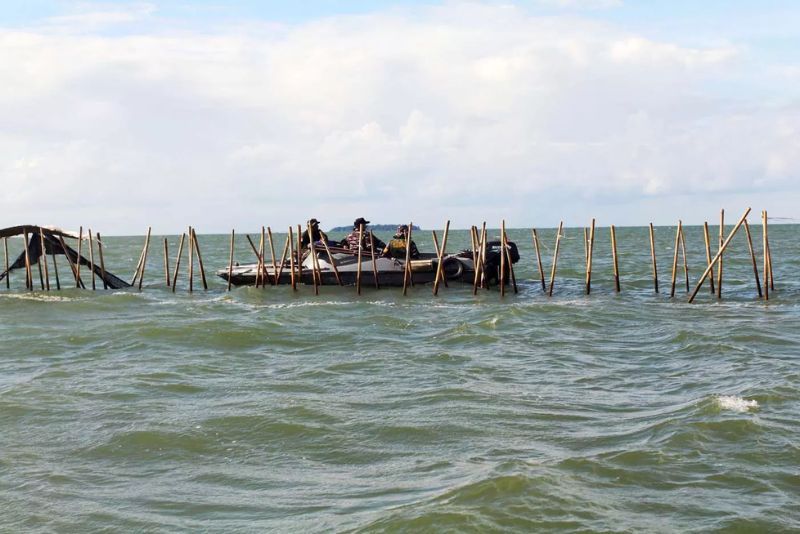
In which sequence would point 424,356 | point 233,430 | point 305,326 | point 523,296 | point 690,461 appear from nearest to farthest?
point 690,461 < point 233,430 < point 424,356 < point 305,326 < point 523,296

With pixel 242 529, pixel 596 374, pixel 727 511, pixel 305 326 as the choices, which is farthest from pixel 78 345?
pixel 727 511

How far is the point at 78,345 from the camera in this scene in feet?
60.6

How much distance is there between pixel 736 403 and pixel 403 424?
4.21 meters

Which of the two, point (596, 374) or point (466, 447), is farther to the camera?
point (596, 374)

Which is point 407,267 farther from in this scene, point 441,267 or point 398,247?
point 398,247

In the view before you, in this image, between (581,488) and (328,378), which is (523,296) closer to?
(328,378)

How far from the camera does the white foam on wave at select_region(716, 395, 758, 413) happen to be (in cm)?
1152

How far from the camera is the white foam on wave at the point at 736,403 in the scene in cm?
1152

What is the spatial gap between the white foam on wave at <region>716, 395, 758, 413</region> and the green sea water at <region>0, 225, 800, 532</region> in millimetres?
41

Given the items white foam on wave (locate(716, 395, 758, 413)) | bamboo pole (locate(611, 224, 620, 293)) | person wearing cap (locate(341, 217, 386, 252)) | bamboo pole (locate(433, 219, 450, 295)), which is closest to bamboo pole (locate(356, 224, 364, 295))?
person wearing cap (locate(341, 217, 386, 252))

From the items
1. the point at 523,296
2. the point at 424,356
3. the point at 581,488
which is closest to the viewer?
the point at 581,488

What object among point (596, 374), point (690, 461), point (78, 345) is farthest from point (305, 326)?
point (690, 461)

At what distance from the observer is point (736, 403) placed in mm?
11781

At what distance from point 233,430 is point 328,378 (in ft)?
11.0
